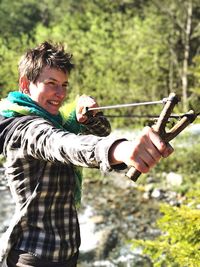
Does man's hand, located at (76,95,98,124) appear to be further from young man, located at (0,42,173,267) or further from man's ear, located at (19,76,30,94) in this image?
man's ear, located at (19,76,30,94)

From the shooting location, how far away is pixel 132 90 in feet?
67.2

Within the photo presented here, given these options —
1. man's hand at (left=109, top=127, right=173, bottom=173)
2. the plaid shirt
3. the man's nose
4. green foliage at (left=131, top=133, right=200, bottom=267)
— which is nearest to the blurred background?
green foliage at (left=131, top=133, right=200, bottom=267)

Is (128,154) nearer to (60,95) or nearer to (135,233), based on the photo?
(60,95)

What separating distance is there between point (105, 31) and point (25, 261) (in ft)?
73.6

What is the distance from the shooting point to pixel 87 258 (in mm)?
9328

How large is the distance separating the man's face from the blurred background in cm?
70

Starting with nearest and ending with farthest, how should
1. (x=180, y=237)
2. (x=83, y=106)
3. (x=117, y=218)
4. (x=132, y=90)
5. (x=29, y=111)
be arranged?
1. (x=29, y=111)
2. (x=83, y=106)
3. (x=180, y=237)
4. (x=117, y=218)
5. (x=132, y=90)

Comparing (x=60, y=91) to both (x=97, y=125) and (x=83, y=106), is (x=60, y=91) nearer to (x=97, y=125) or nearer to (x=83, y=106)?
(x=83, y=106)

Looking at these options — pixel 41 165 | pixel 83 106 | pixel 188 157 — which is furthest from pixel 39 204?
pixel 188 157

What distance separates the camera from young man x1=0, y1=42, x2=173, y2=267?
6.61ft

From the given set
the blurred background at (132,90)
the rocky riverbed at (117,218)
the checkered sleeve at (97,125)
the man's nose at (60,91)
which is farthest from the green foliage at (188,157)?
the man's nose at (60,91)

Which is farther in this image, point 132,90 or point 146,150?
point 132,90

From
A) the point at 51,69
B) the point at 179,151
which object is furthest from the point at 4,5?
the point at 51,69

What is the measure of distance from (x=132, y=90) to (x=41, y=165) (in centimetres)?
1834
